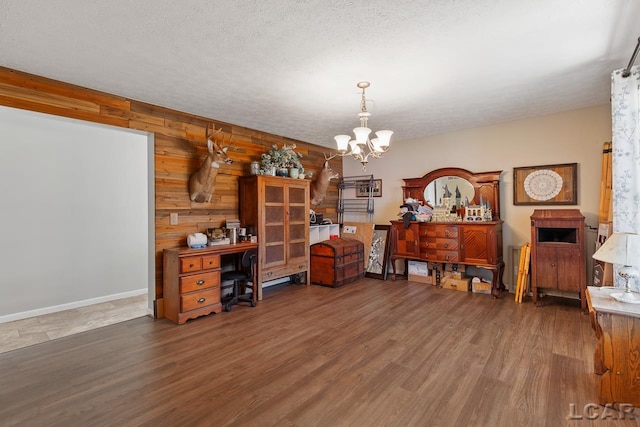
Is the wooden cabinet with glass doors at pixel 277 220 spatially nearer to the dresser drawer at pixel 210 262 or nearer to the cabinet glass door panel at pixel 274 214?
the cabinet glass door panel at pixel 274 214

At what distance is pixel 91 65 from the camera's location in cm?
282

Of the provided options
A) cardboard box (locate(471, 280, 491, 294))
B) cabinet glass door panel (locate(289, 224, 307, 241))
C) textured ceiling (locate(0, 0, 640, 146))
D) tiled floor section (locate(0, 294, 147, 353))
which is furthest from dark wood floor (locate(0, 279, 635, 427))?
textured ceiling (locate(0, 0, 640, 146))

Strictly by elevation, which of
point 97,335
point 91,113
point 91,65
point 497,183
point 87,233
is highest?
point 91,65

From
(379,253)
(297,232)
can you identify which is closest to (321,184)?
(297,232)

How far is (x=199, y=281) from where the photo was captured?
12.4 ft

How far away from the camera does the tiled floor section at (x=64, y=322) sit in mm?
A: 3225

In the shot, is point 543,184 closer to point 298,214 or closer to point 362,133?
point 362,133

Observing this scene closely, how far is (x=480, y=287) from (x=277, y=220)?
333 cm

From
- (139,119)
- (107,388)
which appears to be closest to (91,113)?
(139,119)

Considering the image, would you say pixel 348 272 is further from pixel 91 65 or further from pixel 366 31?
pixel 91 65

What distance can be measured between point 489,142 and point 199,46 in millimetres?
4516

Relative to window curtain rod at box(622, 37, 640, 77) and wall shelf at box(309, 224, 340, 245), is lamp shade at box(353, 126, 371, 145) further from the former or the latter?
wall shelf at box(309, 224, 340, 245)

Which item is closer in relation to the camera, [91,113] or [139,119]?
[91,113]

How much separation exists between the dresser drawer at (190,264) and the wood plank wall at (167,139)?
49cm
